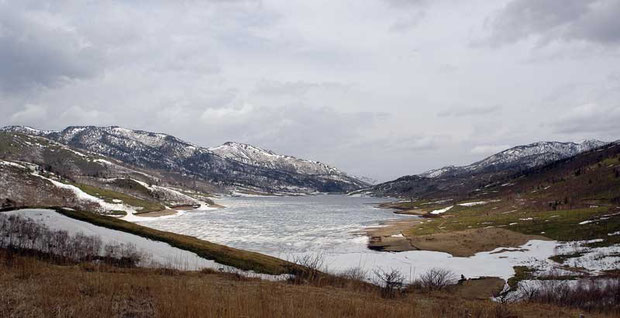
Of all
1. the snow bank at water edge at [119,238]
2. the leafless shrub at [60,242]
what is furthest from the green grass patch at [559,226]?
the leafless shrub at [60,242]

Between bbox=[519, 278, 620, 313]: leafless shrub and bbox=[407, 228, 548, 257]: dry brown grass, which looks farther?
bbox=[407, 228, 548, 257]: dry brown grass

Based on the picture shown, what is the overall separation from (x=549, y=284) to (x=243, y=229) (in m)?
69.8

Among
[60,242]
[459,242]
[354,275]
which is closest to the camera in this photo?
[60,242]

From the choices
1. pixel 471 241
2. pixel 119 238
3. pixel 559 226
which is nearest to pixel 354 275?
pixel 119 238

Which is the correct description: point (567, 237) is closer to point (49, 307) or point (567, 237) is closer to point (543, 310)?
point (543, 310)

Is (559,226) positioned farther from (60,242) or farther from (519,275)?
(60,242)

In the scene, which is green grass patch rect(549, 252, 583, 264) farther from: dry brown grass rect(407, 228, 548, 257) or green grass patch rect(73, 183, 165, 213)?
green grass patch rect(73, 183, 165, 213)

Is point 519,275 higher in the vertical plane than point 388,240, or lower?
lower

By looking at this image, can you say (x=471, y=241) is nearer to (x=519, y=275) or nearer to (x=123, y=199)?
(x=519, y=275)

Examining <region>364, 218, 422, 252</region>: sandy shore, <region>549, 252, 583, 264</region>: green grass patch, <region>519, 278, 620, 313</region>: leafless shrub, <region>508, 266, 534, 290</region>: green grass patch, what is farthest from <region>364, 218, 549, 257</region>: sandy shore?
<region>519, 278, 620, 313</region>: leafless shrub

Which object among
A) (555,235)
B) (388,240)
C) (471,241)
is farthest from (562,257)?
(388,240)

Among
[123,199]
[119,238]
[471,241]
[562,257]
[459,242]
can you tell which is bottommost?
[562,257]

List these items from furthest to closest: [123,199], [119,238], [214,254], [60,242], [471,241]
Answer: [123,199], [471,241], [214,254], [119,238], [60,242]

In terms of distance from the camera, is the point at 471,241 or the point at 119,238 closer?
the point at 119,238
